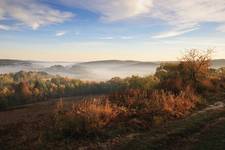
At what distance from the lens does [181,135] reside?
1167 centimetres

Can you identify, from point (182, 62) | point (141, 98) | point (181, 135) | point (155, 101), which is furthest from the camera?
point (182, 62)

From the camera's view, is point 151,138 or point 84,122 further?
point 84,122

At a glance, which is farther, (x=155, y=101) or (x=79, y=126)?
(x=155, y=101)

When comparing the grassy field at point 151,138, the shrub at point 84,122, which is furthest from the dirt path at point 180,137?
the shrub at point 84,122

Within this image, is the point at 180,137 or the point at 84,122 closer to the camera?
A: the point at 180,137

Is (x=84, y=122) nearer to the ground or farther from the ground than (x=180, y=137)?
farther from the ground

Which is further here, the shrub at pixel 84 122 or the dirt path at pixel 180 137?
the shrub at pixel 84 122

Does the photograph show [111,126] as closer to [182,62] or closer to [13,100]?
[182,62]

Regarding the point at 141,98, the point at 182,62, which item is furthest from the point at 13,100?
the point at 141,98

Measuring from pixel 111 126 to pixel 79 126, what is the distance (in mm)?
1503

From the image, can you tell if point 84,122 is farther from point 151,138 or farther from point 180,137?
point 180,137

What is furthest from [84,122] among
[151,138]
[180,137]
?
[180,137]

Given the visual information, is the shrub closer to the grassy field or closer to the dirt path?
the grassy field

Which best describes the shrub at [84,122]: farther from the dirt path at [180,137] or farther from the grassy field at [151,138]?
the dirt path at [180,137]
